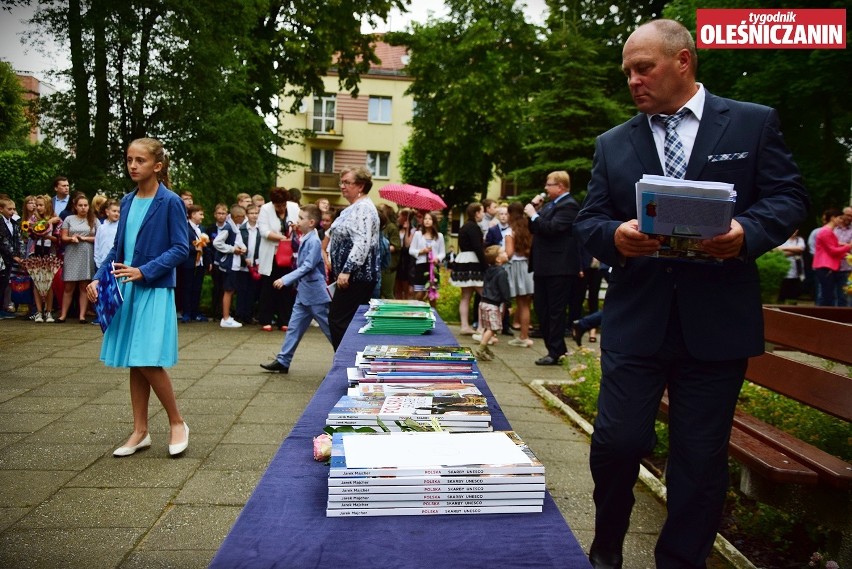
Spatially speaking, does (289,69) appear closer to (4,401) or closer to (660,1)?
(660,1)

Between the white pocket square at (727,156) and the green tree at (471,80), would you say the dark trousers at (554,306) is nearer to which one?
the white pocket square at (727,156)

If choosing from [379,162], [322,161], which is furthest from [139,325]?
[322,161]

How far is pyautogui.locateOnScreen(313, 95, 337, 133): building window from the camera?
53.2 m

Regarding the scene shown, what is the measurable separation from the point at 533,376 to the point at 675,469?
20.7ft

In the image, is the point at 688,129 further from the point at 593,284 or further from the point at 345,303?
the point at 593,284

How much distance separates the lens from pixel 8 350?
31.9ft

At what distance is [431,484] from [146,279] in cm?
366

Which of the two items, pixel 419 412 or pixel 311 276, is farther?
pixel 311 276

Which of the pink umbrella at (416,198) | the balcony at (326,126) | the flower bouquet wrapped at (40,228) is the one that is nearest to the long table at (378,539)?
the flower bouquet wrapped at (40,228)

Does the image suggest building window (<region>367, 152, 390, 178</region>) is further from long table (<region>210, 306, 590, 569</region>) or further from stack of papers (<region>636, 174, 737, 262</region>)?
long table (<region>210, 306, 590, 569</region>)

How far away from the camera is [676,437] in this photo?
2.97 meters

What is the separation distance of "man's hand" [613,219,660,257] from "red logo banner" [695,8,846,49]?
6.10 metres

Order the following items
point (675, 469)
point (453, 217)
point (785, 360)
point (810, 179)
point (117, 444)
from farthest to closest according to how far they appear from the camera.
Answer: point (453, 217) → point (810, 179) → point (117, 444) → point (785, 360) → point (675, 469)

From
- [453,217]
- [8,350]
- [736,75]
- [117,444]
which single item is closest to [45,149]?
[8,350]
